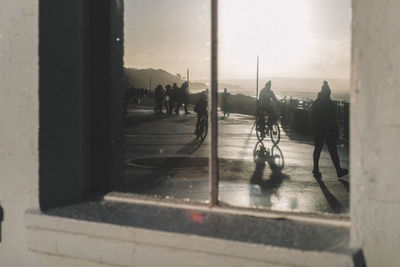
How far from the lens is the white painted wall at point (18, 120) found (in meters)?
3.35

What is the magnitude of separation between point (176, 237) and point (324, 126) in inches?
337

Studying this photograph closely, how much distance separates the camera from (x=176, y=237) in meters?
2.87

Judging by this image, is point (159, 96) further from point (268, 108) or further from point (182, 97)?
point (268, 108)

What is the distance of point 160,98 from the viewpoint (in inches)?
1324

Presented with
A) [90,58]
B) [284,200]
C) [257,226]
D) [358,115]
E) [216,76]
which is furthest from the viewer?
[284,200]

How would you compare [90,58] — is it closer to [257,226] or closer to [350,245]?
[257,226]

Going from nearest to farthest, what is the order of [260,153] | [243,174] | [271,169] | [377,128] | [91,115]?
[377,128], [91,115], [243,174], [271,169], [260,153]

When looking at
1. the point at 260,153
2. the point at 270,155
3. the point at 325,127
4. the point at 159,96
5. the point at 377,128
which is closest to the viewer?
the point at 377,128

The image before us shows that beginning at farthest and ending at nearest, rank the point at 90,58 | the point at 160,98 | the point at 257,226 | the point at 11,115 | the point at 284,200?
the point at 160,98 < the point at 284,200 < the point at 90,58 < the point at 11,115 < the point at 257,226

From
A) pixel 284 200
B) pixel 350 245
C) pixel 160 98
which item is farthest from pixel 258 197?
pixel 160 98

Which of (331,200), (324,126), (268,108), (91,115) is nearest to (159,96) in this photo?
(268,108)

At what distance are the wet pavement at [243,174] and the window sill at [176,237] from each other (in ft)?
6.96

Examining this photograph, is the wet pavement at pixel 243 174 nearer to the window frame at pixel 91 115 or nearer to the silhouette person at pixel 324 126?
the silhouette person at pixel 324 126

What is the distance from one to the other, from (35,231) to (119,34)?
1.44 m
